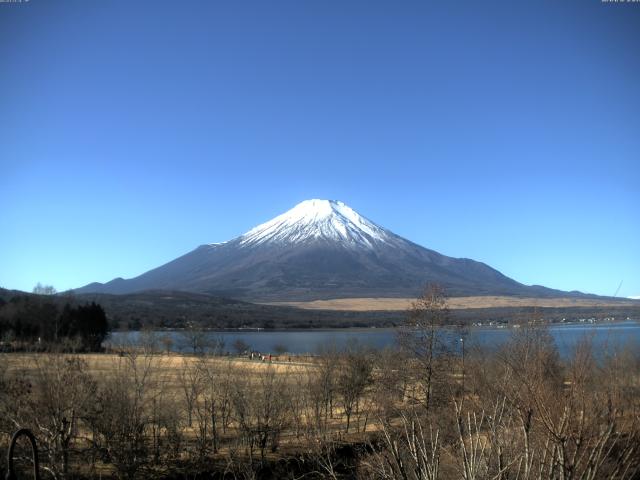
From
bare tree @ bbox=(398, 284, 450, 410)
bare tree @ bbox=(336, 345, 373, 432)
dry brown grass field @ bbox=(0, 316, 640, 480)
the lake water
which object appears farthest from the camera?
bare tree @ bbox=(336, 345, 373, 432)

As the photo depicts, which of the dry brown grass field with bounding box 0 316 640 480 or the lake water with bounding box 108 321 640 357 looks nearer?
the lake water with bounding box 108 321 640 357

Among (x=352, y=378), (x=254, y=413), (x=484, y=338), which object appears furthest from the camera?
(x=484, y=338)

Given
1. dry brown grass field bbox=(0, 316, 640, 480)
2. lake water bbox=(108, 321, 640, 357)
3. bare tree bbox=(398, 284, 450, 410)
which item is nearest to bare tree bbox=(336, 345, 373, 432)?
dry brown grass field bbox=(0, 316, 640, 480)

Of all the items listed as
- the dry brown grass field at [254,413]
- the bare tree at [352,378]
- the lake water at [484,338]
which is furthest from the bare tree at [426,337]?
the bare tree at [352,378]

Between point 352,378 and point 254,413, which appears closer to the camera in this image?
point 254,413

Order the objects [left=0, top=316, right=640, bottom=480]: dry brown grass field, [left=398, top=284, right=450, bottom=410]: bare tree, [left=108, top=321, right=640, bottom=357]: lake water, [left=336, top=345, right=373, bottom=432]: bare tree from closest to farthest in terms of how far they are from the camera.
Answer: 1. [left=108, top=321, right=640, bottom=357]: lake water
2. [left=0, top=316, right=640, bottom=480]: dry brown grass field
3. [left=398, top=284, right=450, bottom=410]: bare tree
4. [left=336, top=345, right=373, bottom=432]: bare tree

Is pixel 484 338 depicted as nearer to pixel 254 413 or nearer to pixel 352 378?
pixel 352 378

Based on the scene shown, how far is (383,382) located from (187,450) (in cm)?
873

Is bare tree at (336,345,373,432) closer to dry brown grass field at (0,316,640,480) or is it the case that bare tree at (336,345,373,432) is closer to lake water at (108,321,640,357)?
dry brown grass field at (0,316,640,480)

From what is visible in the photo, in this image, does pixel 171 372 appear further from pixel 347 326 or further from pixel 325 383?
pixel 347 326

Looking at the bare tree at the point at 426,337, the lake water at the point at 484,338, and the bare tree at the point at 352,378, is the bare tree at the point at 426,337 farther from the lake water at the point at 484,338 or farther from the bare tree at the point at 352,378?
the bare tree at the point at 352,378

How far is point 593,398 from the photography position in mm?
8664

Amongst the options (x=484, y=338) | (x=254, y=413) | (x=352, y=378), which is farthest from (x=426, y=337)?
(x=484, y=338)

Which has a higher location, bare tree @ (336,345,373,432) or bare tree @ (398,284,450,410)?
bare tree @ (398,284,450,410)
